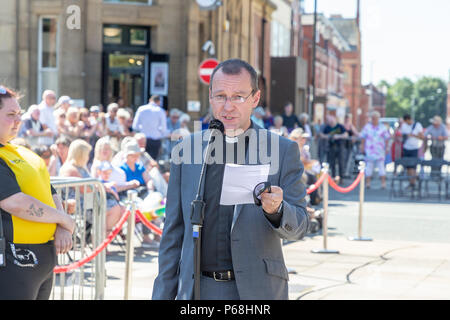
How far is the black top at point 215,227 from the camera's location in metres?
3.47

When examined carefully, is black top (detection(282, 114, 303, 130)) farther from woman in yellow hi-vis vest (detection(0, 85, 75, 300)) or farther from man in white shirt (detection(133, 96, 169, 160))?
woman in yellow hi-vis vest (detection(0, 85, 75, 300))

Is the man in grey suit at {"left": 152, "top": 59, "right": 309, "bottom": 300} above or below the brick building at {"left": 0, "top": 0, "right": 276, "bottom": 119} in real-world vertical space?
below

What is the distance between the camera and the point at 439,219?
50.3 ft

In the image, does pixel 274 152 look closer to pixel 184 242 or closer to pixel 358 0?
pixel 184 242

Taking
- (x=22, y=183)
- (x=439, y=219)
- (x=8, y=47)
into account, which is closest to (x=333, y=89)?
(x=8, y=47)

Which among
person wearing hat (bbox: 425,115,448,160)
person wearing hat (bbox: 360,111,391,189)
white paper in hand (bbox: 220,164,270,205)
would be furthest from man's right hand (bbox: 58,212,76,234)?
person wearing hat (bbox: 425,115,448,160)

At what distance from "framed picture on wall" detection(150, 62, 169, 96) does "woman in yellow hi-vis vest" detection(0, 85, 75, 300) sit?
19124 mm

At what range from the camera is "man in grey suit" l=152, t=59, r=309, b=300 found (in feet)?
11.3

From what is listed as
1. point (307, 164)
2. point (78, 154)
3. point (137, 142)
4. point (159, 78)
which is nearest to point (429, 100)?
point (159, 78)

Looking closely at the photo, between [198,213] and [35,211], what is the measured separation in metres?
1.59

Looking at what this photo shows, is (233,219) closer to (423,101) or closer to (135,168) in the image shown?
(135,168)

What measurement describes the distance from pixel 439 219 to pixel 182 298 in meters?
12.6

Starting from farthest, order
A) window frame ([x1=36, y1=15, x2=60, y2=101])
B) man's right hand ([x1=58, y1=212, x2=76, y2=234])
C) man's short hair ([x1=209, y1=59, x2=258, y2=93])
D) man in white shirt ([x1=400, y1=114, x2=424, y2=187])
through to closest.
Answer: window frame ([x1=36, y1=15, x2=60, y2=101]) → man in white shirt ([x1=400, y1=114, x2=424, y2=187]) → man's right hand ([x1=58, y1=212, x2=76, y2=234]) → man's short hair ([x1=209, y1=59, x2=258, y2=93])
